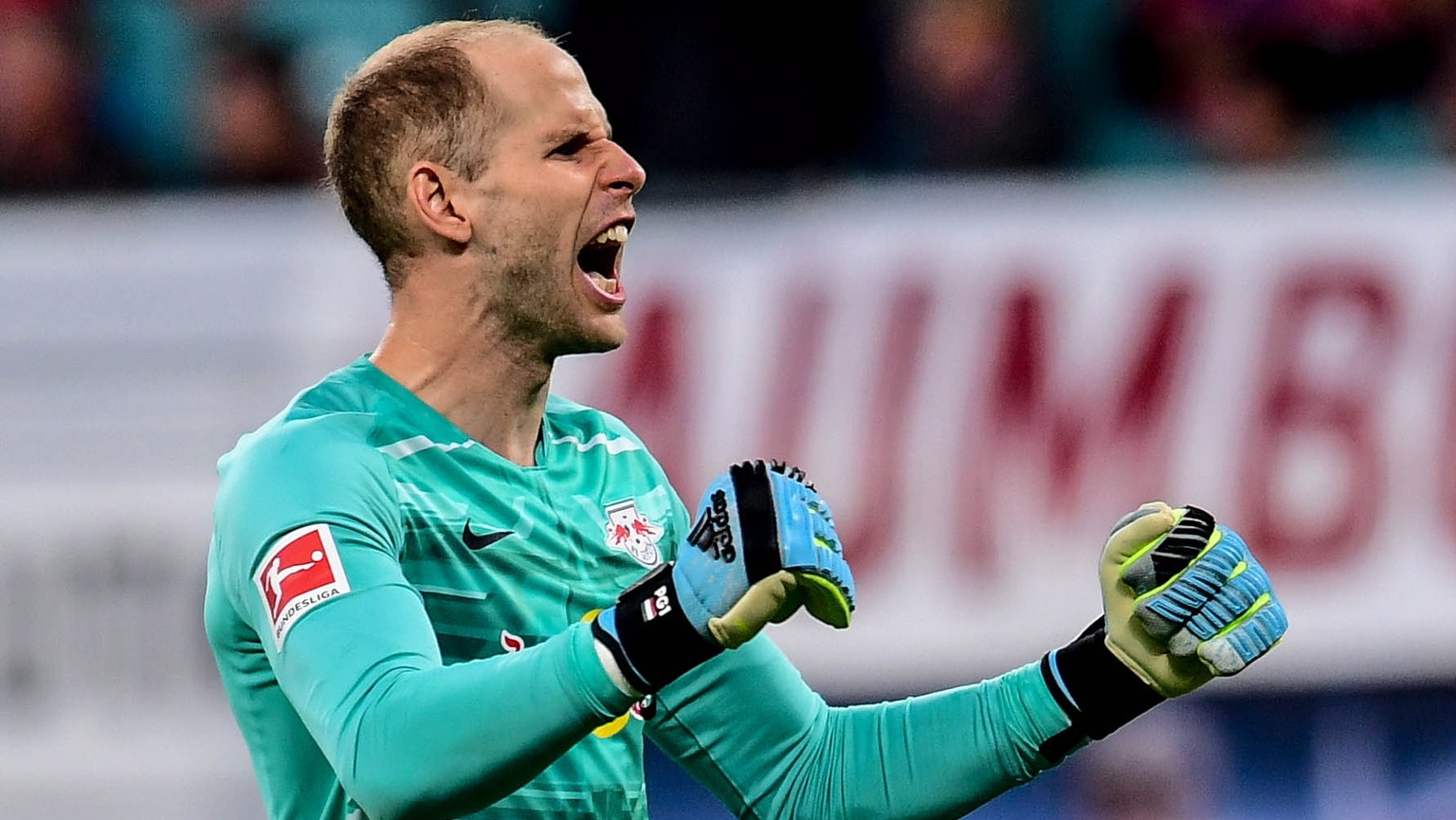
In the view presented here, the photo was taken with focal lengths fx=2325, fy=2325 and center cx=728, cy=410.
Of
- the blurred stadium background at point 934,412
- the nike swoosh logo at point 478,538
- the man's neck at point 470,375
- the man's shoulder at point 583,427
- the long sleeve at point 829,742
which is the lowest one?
the blurred stadium background at point 934,412

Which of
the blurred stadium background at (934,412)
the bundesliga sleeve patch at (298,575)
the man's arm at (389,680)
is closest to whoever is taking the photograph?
the man's arm at (389,680)

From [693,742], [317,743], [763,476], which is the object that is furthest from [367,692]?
[693,742]

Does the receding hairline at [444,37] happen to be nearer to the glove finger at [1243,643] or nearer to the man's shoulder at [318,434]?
the man's shoulder at [318,434]

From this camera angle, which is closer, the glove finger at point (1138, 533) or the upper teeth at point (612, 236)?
the glove finger at point (1138, 533)

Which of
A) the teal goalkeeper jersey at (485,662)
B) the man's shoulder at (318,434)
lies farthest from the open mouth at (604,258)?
the man's shoulder at (318,434)

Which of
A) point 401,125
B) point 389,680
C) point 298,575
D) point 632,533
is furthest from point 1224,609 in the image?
point 401,125

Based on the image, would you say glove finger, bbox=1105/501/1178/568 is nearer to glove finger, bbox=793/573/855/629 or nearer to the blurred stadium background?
glove finger, bbox=793/573/855/629

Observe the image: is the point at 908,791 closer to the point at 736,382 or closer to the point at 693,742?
the point at 693,742

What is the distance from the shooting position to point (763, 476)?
9.23ft

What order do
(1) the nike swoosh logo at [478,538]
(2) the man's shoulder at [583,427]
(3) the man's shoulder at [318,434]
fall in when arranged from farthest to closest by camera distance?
(2) the man's shoulder at [583,427], (1) the nike swoosh logo at [478,538], (3) the man's shoulder at [318,434]

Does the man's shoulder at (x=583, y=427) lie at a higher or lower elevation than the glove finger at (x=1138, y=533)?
higher

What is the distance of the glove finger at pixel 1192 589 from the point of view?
10.1 ft

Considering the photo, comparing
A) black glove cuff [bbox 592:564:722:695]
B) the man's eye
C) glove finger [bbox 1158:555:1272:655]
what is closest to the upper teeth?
the man's eye

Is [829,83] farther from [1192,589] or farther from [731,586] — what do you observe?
[731,586]
